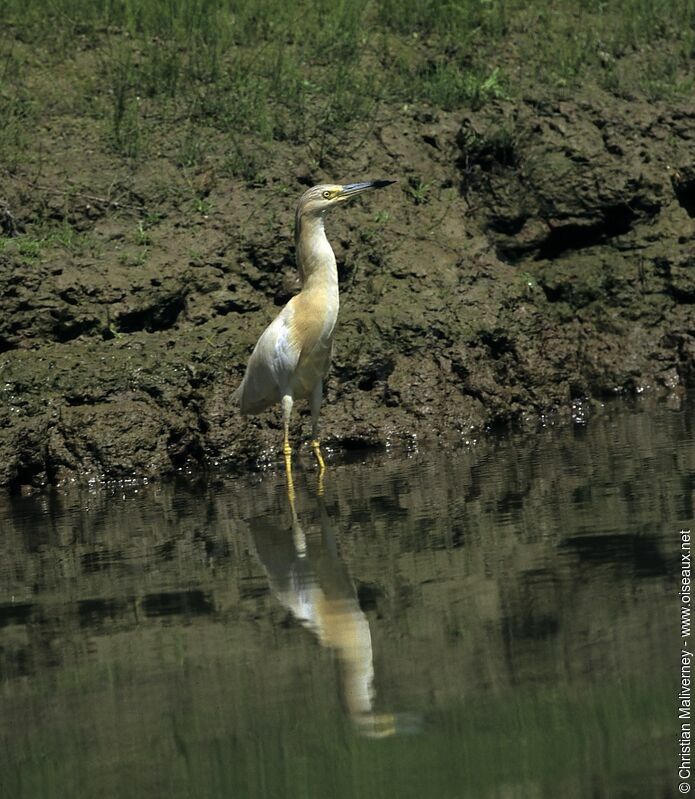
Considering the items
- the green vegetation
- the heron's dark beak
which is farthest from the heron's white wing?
the green vegetation

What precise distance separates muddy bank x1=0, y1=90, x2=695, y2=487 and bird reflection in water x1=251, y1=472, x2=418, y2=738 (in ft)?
8.97

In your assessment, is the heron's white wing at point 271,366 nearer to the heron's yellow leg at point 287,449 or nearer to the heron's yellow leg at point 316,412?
the heron's yellow leg at point 287,449

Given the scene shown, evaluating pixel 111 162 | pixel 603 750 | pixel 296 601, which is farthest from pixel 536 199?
pixel 603 750

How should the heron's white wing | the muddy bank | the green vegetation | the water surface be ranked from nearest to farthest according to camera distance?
the water surface < the heron's white wing < the muddy bank < the green vegetation

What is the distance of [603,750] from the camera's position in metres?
4.21

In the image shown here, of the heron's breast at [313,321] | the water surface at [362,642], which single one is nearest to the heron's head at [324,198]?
the heron's breast at [313,321]

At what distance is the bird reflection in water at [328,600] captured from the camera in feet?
15.5

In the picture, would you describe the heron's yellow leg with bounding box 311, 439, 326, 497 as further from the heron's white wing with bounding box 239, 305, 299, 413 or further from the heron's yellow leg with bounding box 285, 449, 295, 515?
the heron's white wing with bounding box 239, 305, 299, 413

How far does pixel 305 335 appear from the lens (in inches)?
399

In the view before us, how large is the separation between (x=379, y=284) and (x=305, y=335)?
2.12 metres

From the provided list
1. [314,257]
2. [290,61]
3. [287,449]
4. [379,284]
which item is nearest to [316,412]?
A: [287,449]

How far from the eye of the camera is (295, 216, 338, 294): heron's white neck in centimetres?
1033

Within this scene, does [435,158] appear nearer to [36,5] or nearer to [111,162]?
[111,162]

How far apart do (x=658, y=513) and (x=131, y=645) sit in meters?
2.86
